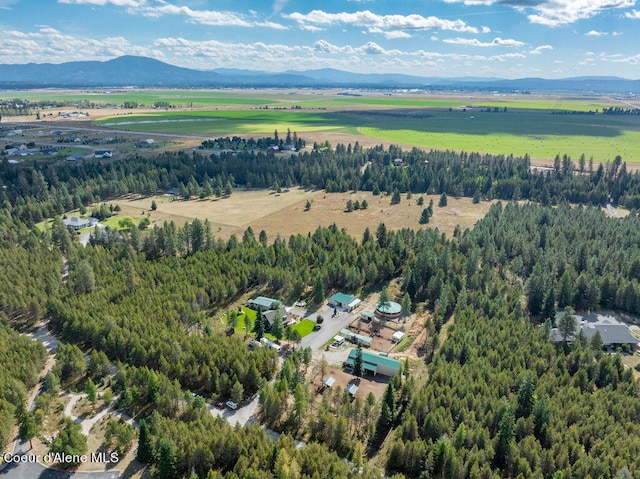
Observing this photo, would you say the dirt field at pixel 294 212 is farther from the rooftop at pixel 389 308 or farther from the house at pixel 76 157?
the house at pixel 76 157

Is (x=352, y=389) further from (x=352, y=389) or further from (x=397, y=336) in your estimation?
(x=397, y=336)

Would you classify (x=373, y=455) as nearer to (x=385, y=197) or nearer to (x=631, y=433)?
(x=631, y=433)

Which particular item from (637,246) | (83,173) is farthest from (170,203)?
(637,246)

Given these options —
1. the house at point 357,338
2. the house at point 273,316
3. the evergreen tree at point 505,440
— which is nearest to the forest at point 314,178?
the house at point 273,316

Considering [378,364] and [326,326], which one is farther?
[326,326]

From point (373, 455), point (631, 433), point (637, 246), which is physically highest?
point (637, 246)

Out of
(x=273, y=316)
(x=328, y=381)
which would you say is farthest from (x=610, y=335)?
(x=273, y=316)
